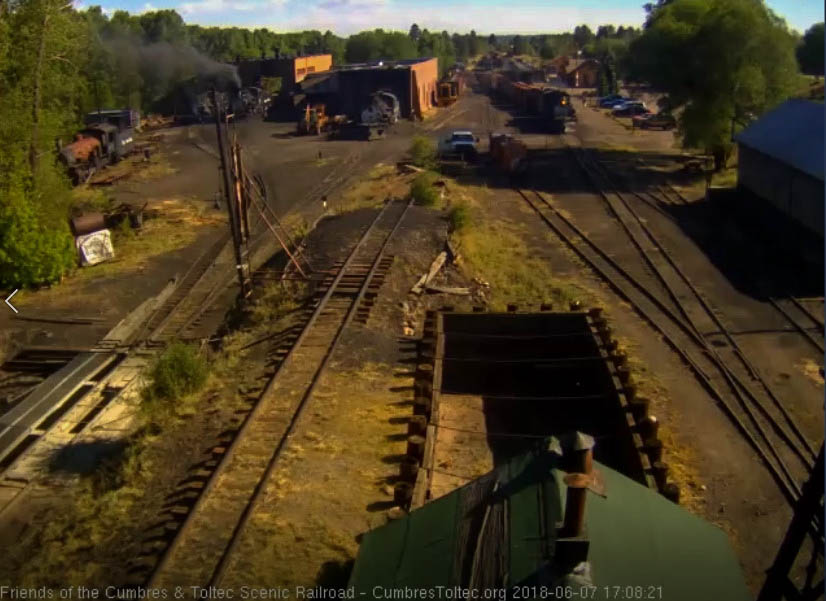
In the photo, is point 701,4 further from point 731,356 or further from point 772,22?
point 731,356

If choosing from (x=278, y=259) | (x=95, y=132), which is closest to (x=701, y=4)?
(x=278, y=259)

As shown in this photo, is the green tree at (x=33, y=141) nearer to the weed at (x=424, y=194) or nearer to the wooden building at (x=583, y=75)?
the weed at (x=424, y=194)

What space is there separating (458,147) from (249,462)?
2584cm

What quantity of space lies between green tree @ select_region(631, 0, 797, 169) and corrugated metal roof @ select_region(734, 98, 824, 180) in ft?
14.8

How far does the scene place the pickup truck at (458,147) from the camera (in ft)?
108

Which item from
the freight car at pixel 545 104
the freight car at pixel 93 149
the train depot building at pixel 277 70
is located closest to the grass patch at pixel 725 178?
→ the freight car at pixel 545 104

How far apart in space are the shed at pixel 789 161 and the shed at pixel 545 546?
14.3 metres

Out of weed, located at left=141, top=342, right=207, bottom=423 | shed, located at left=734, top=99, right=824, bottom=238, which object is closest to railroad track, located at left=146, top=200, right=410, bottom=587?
weed, located at left=141, top=342, right=207, bottom=423

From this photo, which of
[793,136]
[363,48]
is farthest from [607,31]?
[793,136]

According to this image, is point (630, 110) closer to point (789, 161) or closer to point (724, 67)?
point (724, 67)

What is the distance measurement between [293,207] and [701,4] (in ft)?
61.1

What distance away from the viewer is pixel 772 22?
95.0ft

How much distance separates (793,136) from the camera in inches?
839

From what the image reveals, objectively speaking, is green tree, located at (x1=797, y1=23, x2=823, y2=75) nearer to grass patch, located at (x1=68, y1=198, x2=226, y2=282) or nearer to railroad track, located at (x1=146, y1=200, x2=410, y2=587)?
grass patch, located at (x1=68, y1=198, x2=226, y2=282)
